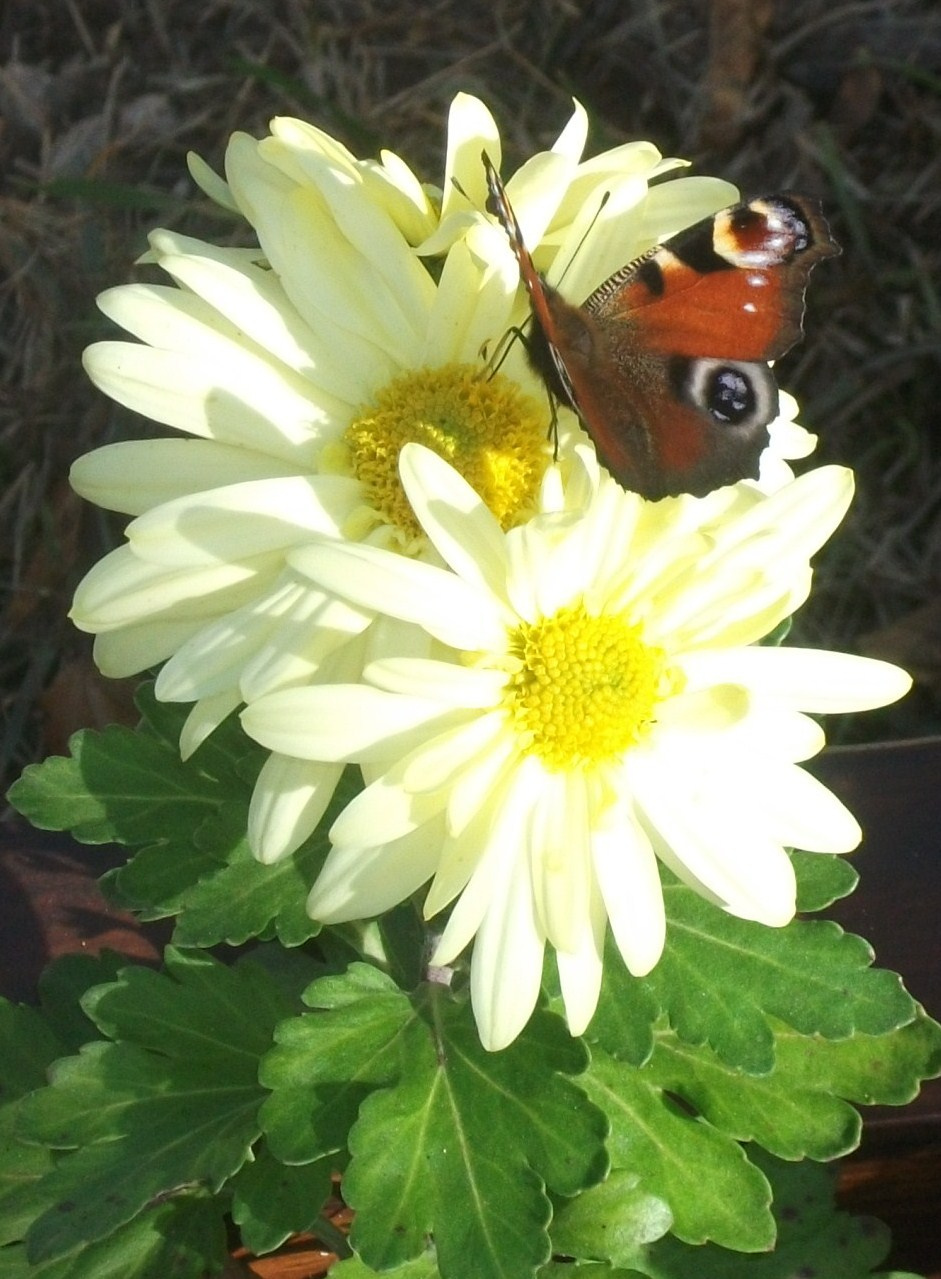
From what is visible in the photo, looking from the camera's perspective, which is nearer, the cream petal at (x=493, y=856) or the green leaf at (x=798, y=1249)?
the cream petal at (x=493, y=856)

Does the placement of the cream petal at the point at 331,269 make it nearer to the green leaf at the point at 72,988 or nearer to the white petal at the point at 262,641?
the white petal at the point at 262,641

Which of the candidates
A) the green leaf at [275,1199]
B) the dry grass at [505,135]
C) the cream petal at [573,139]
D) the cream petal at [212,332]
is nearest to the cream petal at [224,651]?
the cream petal at [212,332]

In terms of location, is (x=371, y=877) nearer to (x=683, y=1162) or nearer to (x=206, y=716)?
(x=206, y=716)

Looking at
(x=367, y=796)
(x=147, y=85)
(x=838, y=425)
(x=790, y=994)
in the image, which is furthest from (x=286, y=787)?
(x=147, y=85)

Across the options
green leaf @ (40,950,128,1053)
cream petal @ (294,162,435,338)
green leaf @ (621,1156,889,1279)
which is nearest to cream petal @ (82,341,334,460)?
cream petal @ (294,162,435,338)

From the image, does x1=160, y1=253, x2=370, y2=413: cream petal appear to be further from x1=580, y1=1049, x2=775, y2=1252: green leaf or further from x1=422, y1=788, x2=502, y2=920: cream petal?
x1=580, y1=1049, x2=775, y2=1252: green leaf
